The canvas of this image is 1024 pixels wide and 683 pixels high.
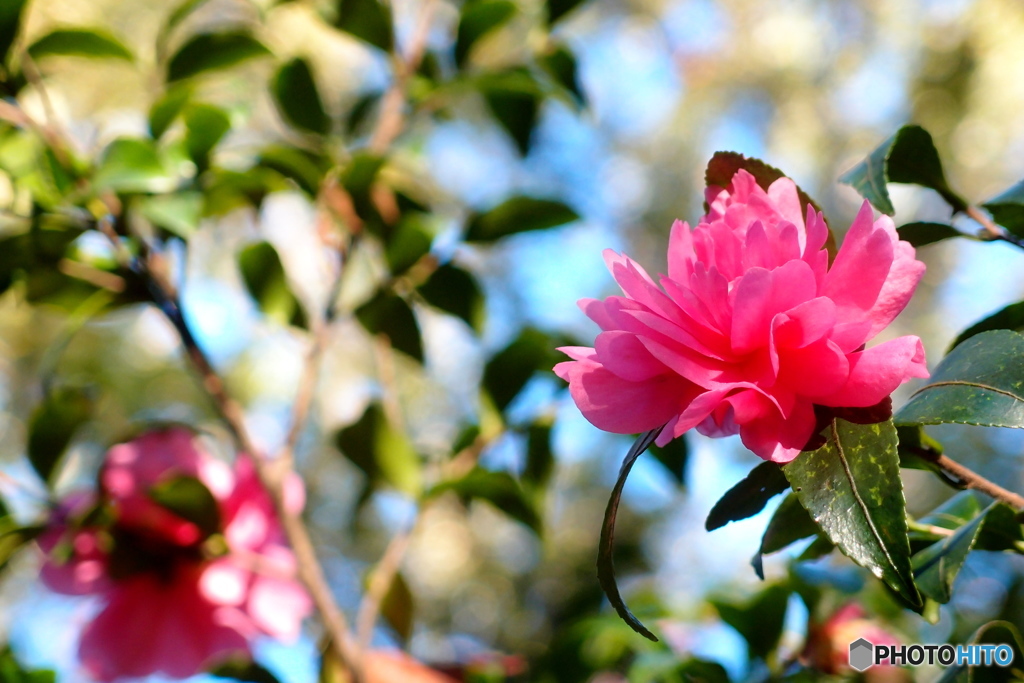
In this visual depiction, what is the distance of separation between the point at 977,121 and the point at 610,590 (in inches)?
152

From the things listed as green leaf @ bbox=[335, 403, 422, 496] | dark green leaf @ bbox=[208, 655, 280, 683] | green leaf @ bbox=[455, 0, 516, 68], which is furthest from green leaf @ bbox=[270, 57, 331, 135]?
dark green leaf @ bbox=[208, 655, 280, 683]

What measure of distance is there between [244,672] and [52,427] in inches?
10.2

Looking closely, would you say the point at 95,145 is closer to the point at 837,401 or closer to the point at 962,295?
the point at 837,401

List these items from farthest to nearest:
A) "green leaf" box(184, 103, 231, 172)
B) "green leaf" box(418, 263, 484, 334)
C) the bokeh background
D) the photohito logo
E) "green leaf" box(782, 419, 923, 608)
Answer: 1. the bokeh background
2. "green leaf" box(418, 263, 484, 334)
3. "green leaf" box(184, 103, 231, 172)
4. the photohito logo
5. "green leaf" box(782, 419, 923, 608)

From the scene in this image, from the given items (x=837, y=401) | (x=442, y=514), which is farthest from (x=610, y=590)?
(x=442, y=514)

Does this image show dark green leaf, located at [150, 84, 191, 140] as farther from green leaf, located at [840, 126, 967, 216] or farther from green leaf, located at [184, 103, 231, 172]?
green leaf, located at [840, 126, 967, 216]

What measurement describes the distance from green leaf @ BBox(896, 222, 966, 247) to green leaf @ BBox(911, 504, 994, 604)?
13 centimetres

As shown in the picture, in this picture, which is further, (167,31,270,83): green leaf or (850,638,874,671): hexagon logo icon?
(167,31,270,83): green leaf

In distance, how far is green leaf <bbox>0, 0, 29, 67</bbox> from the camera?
565 millimetres

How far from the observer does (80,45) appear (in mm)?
672

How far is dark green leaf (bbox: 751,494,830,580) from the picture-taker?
14.4 inches

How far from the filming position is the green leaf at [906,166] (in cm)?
38

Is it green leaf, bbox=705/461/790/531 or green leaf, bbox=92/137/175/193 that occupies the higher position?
green leaf, bbox=705/461/790/531

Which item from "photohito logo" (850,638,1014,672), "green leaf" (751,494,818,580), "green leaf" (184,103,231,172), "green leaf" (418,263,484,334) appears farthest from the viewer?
"green leaf" (418,263,484,334)
